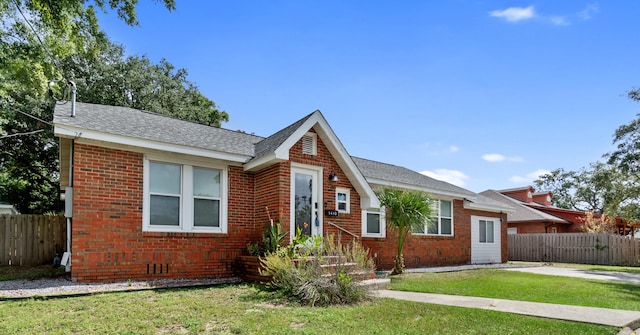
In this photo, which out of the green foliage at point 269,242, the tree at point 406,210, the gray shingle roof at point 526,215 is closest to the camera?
the green foliage at point 269,242

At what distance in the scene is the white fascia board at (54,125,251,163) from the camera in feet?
28.2

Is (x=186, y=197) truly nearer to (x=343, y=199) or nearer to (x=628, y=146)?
(x=343, y=199)

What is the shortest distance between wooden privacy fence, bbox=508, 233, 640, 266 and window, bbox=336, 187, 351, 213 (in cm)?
1745

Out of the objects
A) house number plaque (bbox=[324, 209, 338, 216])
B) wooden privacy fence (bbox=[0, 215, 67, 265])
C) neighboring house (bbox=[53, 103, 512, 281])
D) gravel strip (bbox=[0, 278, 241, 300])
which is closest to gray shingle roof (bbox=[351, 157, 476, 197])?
neighboring house (bbox=[53, 103, 512, 281])

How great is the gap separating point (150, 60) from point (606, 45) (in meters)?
26.8

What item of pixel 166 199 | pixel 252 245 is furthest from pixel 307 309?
pixel 166 199

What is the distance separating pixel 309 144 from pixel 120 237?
17.5 feet

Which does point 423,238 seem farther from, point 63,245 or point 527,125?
point 63,245

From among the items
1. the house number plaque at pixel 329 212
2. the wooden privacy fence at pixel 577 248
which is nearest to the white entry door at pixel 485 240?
the wooden privacy fence at pixel 577 248

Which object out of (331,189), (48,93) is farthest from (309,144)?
(48,93)

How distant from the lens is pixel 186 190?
10367 mm

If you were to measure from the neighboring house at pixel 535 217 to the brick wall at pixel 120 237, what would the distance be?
24.3 m

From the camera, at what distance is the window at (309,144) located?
1149cm

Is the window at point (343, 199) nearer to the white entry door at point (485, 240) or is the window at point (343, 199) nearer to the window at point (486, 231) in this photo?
the white entry door at point (485, 240)
